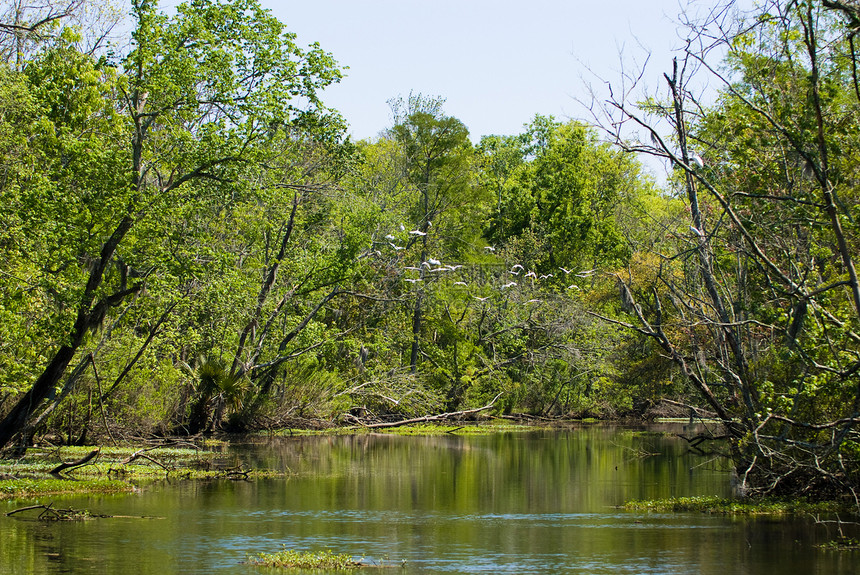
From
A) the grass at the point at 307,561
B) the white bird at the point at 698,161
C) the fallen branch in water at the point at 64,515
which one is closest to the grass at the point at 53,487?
the fallen branch in water at the point at 64,515

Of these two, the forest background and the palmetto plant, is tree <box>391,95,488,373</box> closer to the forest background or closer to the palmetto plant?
the forest background

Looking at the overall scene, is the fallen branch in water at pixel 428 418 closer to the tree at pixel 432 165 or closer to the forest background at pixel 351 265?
the forest background at pixel 351 265

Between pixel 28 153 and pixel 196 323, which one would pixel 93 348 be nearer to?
pixel 28 153

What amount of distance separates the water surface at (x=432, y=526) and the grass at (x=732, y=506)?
2.05ft

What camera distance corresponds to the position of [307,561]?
512 inches

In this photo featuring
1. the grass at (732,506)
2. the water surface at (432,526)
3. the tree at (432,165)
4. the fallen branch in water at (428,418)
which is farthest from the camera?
the tree at (432,165)

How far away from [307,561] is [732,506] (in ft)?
31.7

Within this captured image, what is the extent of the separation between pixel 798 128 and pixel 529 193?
157 ft

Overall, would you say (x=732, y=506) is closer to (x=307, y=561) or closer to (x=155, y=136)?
(x=307, y=561)

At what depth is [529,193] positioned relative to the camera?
6381 cm

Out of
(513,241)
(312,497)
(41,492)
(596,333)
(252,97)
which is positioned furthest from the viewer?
(513,241)

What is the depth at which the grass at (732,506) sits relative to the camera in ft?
60.1

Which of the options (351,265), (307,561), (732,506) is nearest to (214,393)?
(351,265)

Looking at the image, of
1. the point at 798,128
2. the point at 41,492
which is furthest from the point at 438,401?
the point at 798,128
